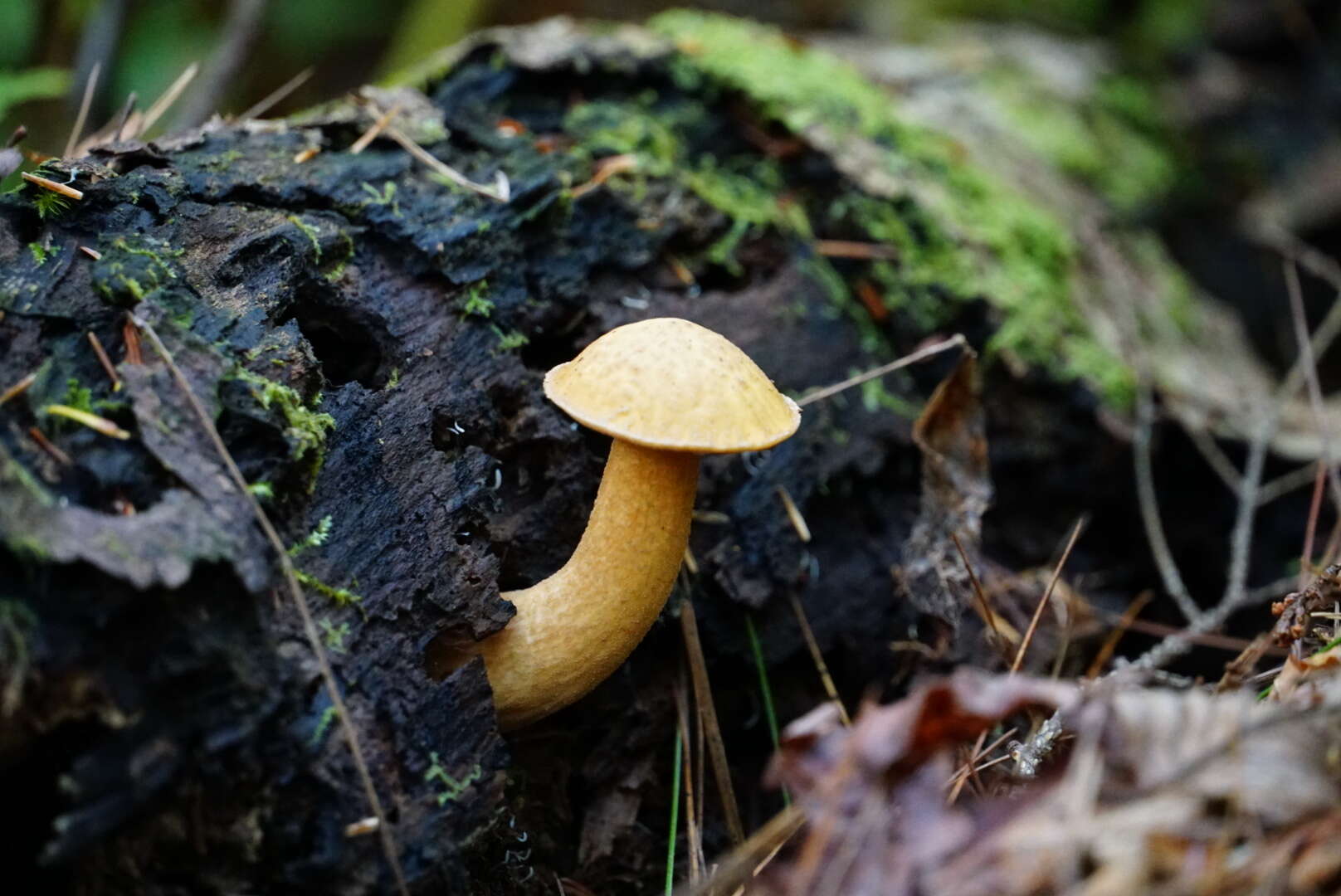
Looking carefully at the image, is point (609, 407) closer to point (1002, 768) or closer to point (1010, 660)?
point (1002, 768)

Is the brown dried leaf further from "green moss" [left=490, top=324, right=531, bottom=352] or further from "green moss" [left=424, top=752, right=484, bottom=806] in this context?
"green moss" [left=490, top=324, right=531, bottom=352]

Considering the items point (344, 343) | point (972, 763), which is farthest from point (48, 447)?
point (972, 763)

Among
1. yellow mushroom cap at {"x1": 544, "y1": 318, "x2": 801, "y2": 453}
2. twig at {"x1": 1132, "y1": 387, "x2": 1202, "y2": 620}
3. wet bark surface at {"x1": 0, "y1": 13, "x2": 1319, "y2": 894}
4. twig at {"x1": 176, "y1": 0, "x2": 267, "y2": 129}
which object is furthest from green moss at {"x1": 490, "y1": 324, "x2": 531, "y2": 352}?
twig at {"x1": 176, "y1": 0, "x2": 267, "y2": 129}

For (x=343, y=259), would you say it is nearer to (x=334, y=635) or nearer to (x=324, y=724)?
(x=334, y=635)

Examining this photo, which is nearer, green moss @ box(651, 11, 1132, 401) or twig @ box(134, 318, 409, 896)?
twig @ box(134, 318, 409, 896)

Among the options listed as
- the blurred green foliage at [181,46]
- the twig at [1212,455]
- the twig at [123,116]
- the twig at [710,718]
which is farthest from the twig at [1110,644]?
the blurred green foliage at [181,46]

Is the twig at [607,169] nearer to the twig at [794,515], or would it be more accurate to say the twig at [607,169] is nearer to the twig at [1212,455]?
the twig at [794,515]
